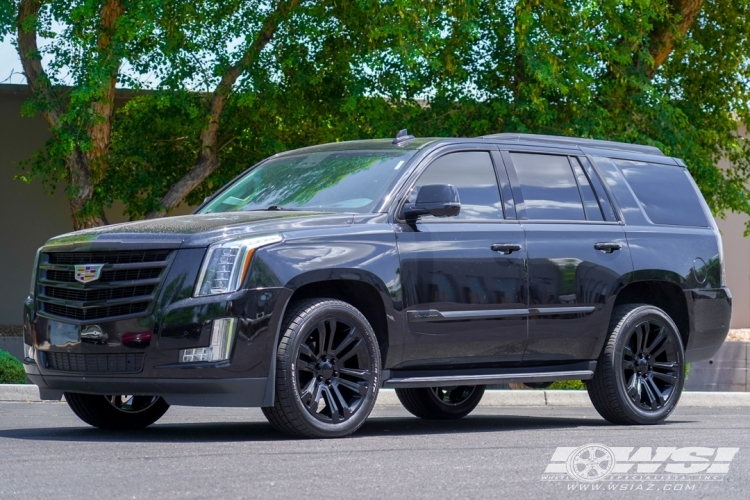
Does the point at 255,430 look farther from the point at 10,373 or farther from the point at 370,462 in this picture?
the point at 10,373

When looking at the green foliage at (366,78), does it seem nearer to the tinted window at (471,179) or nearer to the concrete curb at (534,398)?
the concrete curb at (534,398)

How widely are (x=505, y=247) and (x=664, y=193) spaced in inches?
87.6

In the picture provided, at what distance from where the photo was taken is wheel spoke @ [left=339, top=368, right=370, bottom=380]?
296 inches

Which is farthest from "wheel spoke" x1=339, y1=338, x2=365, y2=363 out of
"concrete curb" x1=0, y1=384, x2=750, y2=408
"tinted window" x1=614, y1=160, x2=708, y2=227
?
"concrete curb" x1=0, y1=384, x2=750, y2=408

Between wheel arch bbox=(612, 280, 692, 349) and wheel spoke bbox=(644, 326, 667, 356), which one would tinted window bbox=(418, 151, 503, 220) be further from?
wheel spoke bbox=(644, 326, 667, 356)

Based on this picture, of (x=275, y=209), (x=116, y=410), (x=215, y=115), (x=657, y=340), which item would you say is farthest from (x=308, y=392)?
(x=215, y=115)

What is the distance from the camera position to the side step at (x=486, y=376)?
8008 mm

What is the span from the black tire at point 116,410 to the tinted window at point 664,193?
407 cm

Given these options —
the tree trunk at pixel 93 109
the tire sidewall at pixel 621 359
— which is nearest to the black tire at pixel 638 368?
the tire sidewall at pixel 621 359

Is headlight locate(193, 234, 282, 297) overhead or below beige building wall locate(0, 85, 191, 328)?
overhead

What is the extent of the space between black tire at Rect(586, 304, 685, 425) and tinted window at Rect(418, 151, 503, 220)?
57.1 inches

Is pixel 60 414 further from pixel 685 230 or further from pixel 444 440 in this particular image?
pixel 685 230

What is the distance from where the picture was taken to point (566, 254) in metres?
8.84

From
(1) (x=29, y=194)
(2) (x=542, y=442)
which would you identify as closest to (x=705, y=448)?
(2) (x=542, y=442)
